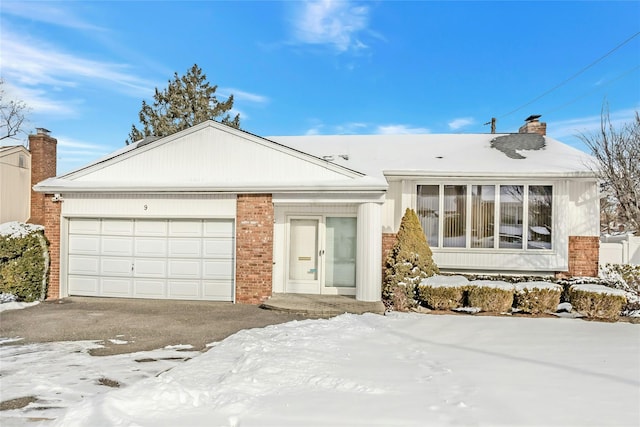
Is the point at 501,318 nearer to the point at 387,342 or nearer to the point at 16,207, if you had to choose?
the point at 387,342

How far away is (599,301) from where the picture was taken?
860 centimetres

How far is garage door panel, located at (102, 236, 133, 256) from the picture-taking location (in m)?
10.5

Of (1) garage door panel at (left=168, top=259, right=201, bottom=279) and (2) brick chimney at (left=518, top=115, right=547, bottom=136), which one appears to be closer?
(1) garage door panel at (left=168, top=259, right=201, bottom=279)

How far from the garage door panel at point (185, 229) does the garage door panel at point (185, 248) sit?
159mm

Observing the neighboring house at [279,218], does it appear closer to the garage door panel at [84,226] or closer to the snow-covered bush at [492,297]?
the garage door panel at [84,226]

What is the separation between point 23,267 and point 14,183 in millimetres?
10482

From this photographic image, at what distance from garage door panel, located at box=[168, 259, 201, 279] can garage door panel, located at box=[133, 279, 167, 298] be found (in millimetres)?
399

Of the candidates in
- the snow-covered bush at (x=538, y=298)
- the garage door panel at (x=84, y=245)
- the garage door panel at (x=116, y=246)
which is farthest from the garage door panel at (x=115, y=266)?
the snow-covered bush at (x=538, y=298)

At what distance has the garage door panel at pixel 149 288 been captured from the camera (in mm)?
10359

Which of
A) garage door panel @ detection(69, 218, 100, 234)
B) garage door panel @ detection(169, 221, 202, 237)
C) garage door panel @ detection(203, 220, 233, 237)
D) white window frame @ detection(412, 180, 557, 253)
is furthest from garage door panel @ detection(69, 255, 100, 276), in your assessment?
white window frame @ detection(412, 180, 557, 253)

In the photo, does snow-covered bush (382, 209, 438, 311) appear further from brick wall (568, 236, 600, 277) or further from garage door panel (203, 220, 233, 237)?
brick wall (568, 236, 600, 277)

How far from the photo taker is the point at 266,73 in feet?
63.1

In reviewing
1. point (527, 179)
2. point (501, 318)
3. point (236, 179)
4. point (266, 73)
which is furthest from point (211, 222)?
point (266, 73)

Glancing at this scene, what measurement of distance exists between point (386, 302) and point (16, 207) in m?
17.9
